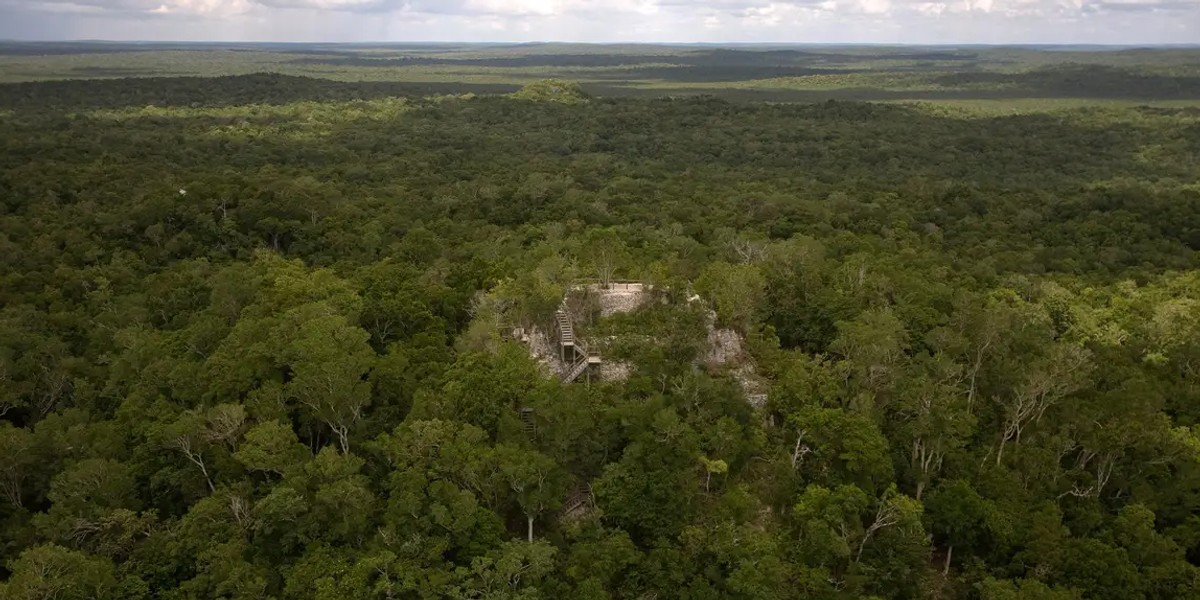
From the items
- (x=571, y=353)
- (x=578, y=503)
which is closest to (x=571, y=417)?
(x=578, y=503)

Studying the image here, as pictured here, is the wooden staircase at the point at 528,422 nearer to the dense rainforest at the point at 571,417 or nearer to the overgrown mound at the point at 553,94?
the dense rainforest at the point at 571,417

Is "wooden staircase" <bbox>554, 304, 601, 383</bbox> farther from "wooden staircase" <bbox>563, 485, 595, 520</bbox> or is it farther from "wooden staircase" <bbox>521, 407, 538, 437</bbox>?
"wooden staircase" <bbox>563, 485, 595, 520</bbox>

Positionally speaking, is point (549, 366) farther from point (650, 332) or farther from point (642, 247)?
point (642, 247)

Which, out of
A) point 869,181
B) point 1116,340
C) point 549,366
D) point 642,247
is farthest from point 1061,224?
point 549,366

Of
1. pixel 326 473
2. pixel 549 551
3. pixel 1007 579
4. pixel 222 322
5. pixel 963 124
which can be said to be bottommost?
pixel 1007 579

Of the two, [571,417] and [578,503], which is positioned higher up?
[571,417]

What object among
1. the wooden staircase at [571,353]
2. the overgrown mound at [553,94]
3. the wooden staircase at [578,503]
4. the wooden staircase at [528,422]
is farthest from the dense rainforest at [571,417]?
the overgrown mound at [553,94]

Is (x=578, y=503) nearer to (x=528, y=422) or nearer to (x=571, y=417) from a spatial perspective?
(x=571, y=417)
